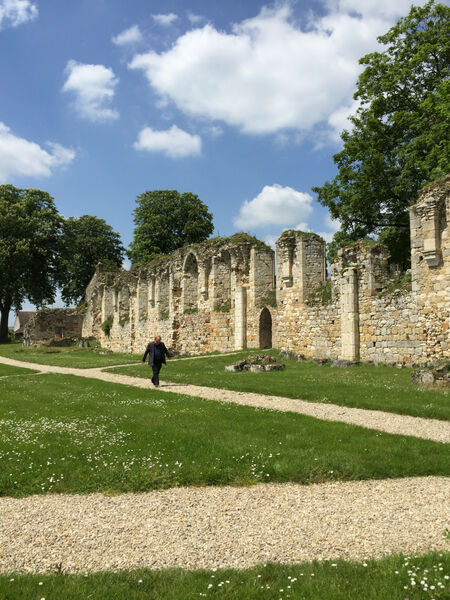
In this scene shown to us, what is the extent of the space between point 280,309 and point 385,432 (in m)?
16.2

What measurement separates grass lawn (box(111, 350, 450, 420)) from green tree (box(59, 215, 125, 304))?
36.7 m

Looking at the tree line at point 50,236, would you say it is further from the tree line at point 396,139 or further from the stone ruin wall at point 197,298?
the tree line at point 396,139


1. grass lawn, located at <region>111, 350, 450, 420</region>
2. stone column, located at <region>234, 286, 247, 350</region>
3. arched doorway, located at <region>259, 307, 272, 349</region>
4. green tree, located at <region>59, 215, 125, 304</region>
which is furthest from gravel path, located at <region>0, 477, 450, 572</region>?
green tree, located at <region>59, 215, 125, 304</region>

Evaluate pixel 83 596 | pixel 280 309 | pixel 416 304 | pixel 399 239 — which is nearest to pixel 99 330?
pixel 280 309

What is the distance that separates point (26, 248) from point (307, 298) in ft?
108

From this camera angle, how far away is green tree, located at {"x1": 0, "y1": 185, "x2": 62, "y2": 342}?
4672 cm

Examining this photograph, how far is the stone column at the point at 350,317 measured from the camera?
19.7 metres

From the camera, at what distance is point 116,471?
624cm

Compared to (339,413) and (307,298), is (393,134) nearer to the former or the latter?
(307,298)

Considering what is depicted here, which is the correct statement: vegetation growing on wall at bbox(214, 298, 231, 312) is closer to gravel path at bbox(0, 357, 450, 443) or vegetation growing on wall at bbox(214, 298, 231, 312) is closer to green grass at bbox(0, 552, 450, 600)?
gravel path at bbox(0, 357, 450, 443)

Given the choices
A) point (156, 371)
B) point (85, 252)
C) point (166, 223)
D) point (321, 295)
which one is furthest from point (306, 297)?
point (85, 252)

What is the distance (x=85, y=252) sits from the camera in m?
55.8

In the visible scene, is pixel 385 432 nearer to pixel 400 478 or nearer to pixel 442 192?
pixel 400 478

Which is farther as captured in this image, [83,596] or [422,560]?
[422,560]
